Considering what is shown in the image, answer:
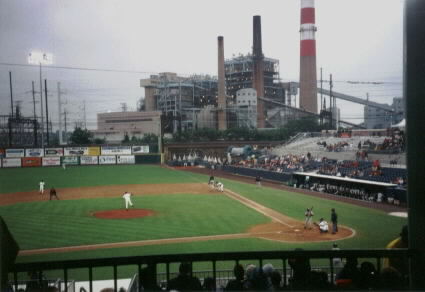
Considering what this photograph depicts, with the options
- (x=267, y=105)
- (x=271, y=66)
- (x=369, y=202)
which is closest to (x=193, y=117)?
(x=267, y=105)

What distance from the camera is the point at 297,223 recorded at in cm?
1316

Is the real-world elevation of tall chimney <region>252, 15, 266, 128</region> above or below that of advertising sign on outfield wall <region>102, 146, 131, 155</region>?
above

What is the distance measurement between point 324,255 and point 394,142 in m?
20.0

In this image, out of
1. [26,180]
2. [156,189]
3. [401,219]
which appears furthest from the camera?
[26,180]

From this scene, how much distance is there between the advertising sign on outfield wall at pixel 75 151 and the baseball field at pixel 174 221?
45.2 ft

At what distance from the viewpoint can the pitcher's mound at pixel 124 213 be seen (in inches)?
579

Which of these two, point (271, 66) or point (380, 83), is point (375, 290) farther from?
point (271, 66)

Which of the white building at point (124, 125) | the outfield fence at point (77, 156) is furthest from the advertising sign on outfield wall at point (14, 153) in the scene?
the white building at point (124, 125)

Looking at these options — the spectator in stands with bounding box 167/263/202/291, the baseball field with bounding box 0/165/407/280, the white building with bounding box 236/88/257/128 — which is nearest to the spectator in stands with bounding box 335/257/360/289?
the spectator in stands with bounding box 167/263/202/291

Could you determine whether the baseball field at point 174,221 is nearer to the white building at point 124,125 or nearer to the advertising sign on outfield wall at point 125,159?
the advertising sign on outfield wall at point 125,159

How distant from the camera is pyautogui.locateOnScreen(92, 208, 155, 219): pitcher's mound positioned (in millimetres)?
14711

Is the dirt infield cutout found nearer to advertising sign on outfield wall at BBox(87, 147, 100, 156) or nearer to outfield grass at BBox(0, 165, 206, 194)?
outfield grass at BBox(0, 165, 206, 194)

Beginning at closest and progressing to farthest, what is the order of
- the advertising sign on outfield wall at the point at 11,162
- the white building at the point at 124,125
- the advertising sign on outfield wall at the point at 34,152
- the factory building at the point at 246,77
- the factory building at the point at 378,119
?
the factory building at the point at 378,119 < the advertising sign on outfield wall at the point at 11,162 < the advertising sign on outfield wall at the point at 34,152 < the factory building at the point at 246,77 < the white building at the point at 124,125

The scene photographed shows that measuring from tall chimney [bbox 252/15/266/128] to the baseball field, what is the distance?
69.9 ft
